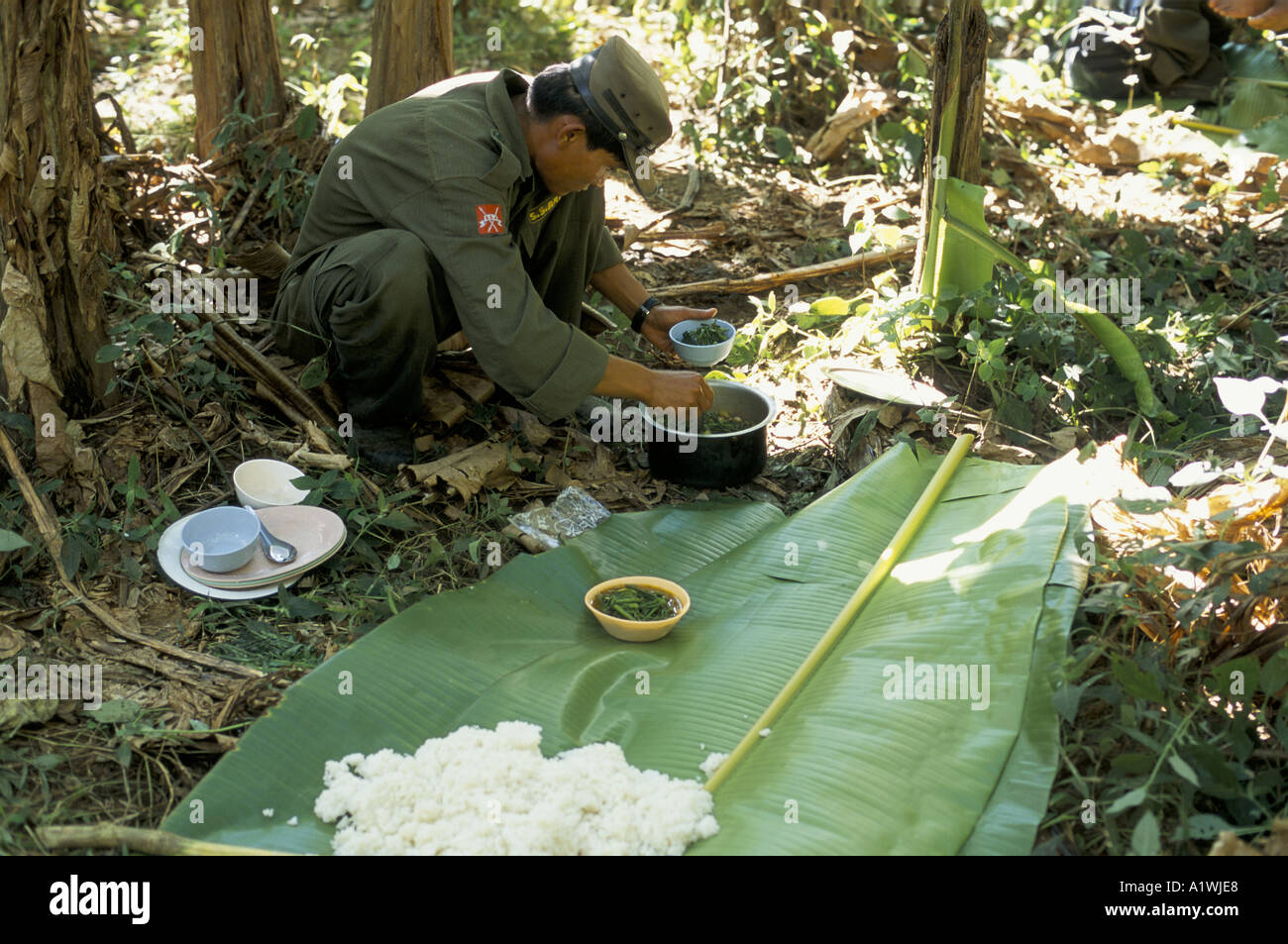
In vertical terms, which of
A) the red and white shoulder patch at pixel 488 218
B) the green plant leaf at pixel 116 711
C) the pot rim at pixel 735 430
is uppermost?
the red and white shoulder patch at pixel 488 218

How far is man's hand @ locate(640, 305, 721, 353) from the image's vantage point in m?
3.66

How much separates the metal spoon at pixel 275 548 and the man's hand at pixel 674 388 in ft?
3.43

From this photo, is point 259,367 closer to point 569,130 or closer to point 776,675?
point 569,130

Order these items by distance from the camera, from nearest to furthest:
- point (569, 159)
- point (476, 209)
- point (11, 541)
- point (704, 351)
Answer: point (11, 541), point (476, 209), point (569, 159), point (704, 351)

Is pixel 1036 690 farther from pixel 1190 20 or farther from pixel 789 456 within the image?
pixel 1190 20

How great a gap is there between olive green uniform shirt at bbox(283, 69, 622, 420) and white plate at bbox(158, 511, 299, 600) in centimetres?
84

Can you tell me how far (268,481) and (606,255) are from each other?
4.48ft

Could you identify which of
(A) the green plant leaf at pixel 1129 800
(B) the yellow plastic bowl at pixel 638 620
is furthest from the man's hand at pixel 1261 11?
(A) the green plant leaf at pixel 1129 800

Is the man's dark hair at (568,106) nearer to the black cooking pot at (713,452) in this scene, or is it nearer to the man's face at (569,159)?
the man's face at (569,159)

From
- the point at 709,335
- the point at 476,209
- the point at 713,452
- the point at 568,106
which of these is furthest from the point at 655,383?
the point at 568,106

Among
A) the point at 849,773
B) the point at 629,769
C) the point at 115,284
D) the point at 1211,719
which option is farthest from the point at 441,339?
the point at 1211,719

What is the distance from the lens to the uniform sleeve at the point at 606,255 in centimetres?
373

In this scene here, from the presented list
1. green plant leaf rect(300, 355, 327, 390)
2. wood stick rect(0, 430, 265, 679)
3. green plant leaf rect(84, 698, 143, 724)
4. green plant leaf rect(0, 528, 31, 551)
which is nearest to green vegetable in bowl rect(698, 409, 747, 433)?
green plant leaf rect(300, 355, 327, 390)

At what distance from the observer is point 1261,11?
156 inches
